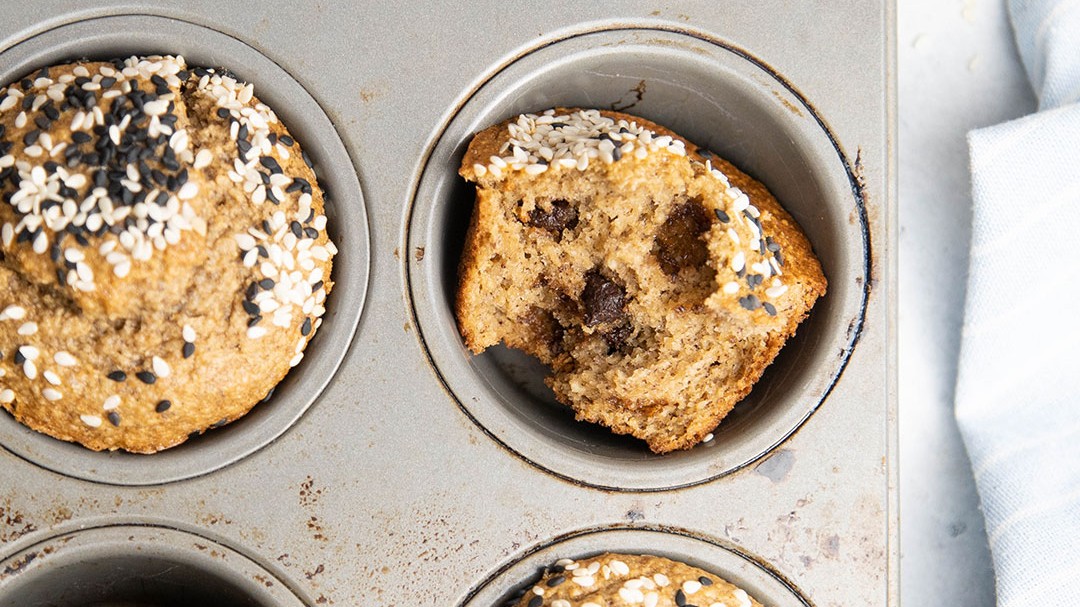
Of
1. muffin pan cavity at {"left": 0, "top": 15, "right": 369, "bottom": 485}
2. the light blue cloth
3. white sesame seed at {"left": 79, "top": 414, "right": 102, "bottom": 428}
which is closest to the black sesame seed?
muffin pan cavity at {"left": 0, "top": 15, "right": 369, "bottom": 485}

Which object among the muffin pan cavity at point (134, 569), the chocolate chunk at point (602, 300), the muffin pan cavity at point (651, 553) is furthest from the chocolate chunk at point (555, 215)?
the muffin pan cavity at point (134, 569)

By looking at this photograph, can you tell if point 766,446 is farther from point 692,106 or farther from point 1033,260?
point 1033,260

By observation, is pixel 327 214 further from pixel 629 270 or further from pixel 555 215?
pixel 629 270

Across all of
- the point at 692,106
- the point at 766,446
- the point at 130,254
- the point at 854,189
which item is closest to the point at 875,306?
the point at 854,189

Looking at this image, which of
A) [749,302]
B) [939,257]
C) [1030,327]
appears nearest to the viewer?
[749,302]

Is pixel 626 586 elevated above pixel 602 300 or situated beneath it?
situated beneath

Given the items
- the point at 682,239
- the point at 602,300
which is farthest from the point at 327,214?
the point at 682,239
